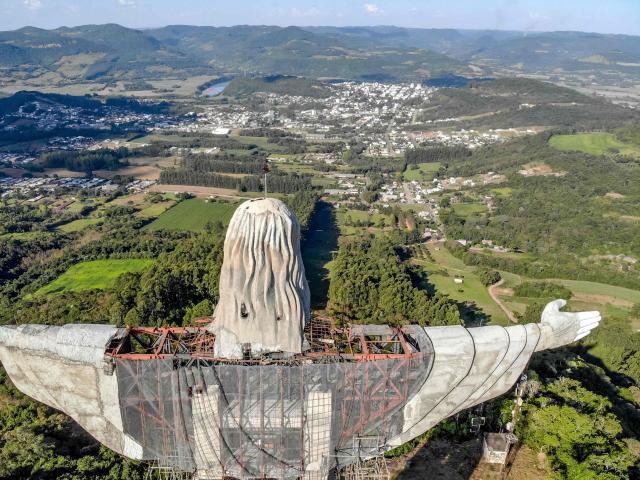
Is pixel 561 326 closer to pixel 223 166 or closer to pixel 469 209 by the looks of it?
pixel 469 209

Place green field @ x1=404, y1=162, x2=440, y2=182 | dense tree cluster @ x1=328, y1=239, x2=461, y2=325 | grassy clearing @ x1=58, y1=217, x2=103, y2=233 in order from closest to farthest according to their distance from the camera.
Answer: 1. dense tree cluster @ x1=328, y1=239, x2=461, y2=325
2. grassy clearing @ x1=58, y1=217, x2=103, y2=233
3. green field @ x1=404, y1=162, x2=440, y2=182

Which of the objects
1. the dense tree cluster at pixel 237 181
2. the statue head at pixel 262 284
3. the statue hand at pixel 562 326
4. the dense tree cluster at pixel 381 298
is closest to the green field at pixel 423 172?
the dense tree cluster at pixel 237 181

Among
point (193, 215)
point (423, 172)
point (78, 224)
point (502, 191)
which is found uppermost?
point (423, 172)

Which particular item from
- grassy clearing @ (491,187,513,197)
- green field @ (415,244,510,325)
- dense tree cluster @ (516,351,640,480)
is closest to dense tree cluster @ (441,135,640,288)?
grassy clearing @ (491,187,513,197)

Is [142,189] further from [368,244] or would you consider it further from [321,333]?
[321,333]

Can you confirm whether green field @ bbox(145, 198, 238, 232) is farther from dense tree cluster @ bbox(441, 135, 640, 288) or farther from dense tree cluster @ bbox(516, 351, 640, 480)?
dense tree cluster @ bbox(516, 351, 640, 480)

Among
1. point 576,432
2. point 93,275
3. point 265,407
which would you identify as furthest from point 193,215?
point 265,407
